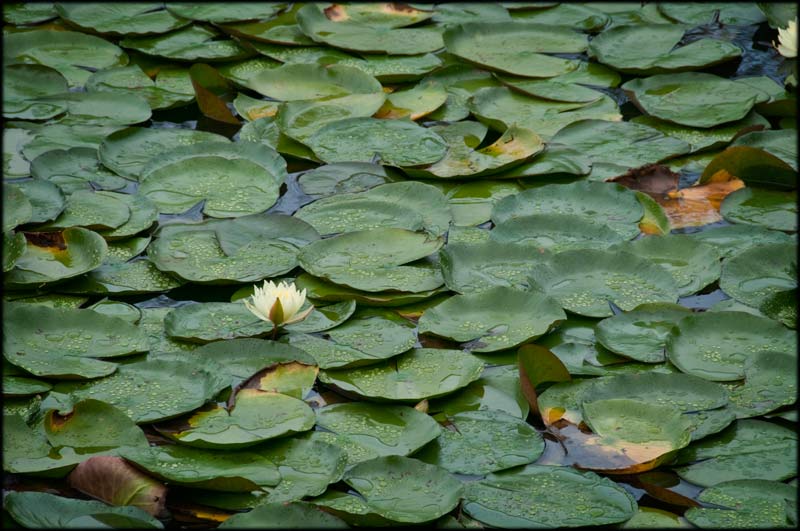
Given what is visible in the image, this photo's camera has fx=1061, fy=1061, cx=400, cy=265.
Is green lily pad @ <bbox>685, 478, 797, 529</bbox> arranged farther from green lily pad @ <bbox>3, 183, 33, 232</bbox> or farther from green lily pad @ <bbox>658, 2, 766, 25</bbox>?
green lily pad @ <bbox>658, 2, 766, 25</bbox>

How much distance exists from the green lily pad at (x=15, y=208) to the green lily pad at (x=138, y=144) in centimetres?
40

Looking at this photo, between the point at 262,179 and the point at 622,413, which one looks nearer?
the point at 622,413

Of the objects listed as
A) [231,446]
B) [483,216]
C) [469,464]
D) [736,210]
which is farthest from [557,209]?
[231,446]

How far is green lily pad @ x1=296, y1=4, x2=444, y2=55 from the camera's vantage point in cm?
445

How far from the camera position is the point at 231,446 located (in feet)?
7.57

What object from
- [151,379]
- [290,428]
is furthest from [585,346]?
[151,379]

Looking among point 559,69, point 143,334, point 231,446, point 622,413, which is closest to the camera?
point 231,446

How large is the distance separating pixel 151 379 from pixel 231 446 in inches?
14.1

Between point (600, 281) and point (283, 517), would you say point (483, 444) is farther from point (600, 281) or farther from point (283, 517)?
point (600, 281)

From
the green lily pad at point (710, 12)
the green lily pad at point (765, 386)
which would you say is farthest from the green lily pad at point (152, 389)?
the green lily pad at point (710, 12)

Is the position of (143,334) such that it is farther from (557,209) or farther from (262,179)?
(557,209)

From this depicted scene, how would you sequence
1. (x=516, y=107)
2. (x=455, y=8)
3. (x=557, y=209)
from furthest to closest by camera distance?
(x=455, y=8) → (x=516, y=107) → (x=557, y=209)

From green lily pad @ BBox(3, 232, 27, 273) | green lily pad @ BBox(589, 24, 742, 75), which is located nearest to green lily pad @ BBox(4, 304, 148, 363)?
green lily pad @ BBox(3, 232, 27, 273)

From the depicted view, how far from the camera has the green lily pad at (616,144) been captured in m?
3.62
